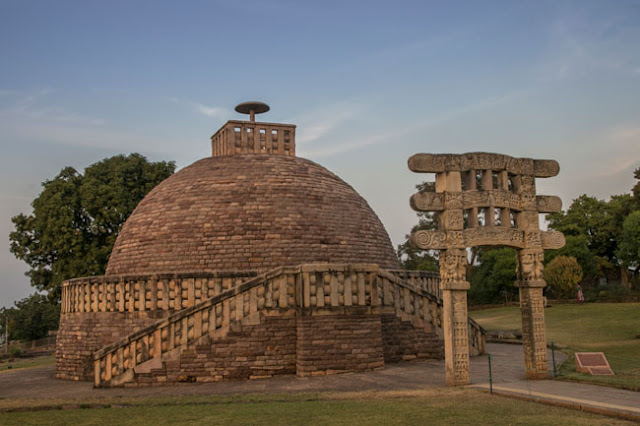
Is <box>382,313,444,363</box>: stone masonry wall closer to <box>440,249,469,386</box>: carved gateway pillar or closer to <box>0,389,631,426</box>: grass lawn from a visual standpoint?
<box>440,249,469,386</box>: carved gateway pillar

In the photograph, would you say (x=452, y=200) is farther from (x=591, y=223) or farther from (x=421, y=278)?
(x=591, y=223)

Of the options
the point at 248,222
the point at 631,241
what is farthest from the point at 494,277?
the point at 248,222

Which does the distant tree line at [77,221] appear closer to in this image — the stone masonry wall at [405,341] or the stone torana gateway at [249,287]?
the stone torana gateway at [249,287]

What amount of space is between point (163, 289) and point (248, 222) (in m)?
3.36

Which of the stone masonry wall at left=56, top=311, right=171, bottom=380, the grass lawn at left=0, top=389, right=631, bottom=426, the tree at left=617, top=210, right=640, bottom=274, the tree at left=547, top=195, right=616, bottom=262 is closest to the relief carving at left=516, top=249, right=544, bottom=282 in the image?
the grass lawn at left=0, top=389, right=631, bottom=426

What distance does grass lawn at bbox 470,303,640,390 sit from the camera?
11539 millimetres

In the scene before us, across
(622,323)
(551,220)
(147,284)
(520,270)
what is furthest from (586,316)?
(551,220)

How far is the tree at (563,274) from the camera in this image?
111 ft

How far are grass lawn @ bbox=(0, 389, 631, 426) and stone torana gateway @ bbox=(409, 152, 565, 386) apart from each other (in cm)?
151

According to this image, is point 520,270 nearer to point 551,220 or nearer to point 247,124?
point 247,124

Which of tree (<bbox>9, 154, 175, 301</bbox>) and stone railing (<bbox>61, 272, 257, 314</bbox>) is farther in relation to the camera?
tree (<bbox>9, 154, 175, 301</bbox>)

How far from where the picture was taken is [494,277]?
41.9 meters

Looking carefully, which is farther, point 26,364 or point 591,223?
point 591,223

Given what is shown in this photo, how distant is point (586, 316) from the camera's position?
25547 mm
